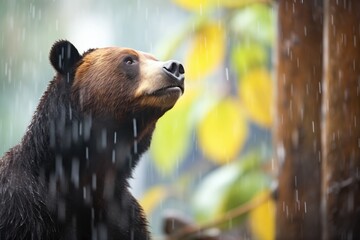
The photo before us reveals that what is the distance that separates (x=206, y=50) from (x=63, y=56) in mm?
1609

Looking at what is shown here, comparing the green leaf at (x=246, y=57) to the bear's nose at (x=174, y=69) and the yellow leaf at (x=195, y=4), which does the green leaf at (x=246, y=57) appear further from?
the bear's nose at (x=174, y=69)

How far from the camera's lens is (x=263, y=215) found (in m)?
4.81

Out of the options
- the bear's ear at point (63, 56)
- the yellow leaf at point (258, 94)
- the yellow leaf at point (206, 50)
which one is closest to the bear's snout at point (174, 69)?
the bear's ear at point (63, 56)

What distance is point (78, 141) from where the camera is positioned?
127 inches

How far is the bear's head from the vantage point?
3.12 m

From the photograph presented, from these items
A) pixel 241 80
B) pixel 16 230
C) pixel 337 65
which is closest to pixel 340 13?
pixel 337 65

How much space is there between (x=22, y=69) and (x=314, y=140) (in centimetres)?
547

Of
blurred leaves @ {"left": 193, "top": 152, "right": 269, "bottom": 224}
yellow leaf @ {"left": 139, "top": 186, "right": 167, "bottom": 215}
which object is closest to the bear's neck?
blurred leaves @ {"left": 193, "top": 152, "right": 269, "bottom": 224}

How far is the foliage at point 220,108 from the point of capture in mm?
4773

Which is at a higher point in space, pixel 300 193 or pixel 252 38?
pixel 252 38

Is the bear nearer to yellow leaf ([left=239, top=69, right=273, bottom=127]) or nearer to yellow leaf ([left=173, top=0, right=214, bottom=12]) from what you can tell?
yellow leaf ([left=173, top=0, right=214, bottom=12])

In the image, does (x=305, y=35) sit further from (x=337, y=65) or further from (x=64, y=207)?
(x=64, y=207)

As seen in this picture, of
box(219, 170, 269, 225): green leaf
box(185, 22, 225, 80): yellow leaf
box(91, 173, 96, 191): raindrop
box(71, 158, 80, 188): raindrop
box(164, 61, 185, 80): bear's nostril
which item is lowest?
box(219, 170, 269, 225): green leaf

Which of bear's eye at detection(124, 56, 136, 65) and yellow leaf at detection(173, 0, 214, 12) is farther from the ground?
yellow leaf at detection(173, 0, 214, 12)
